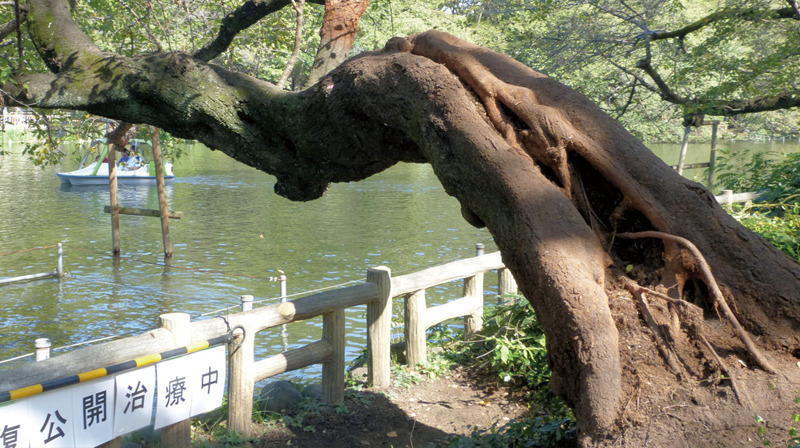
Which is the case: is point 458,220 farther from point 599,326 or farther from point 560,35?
point 599,326

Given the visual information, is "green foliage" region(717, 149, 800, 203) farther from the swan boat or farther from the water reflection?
the swan boat

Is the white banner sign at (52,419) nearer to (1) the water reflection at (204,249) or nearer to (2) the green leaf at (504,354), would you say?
(1) the water reflection at (204,249)

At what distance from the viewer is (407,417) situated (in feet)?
19.4

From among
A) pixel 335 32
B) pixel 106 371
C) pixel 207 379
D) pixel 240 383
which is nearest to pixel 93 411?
pixel 106 371

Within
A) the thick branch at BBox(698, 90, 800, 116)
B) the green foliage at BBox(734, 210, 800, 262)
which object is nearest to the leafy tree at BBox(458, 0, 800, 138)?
the thick branch at BBox(698, 90, 800, 116)

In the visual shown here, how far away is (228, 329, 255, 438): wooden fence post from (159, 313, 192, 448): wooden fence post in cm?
50

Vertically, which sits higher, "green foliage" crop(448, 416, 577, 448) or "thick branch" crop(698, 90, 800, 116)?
"thick branch" crop(698, 90, 800, 116)

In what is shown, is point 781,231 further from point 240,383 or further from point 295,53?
point 240,383

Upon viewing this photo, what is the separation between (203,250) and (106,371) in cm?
1311

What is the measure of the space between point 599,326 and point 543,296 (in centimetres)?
28

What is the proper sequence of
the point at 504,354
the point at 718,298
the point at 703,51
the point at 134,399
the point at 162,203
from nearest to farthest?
the point at 718,298
the point at 134,399
the point at 504,354
the point at 703,51
the point at 162,203

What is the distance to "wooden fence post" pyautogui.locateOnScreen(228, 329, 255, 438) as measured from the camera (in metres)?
5.19

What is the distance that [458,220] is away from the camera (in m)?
21.1

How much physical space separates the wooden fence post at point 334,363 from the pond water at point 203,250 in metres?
1.16
